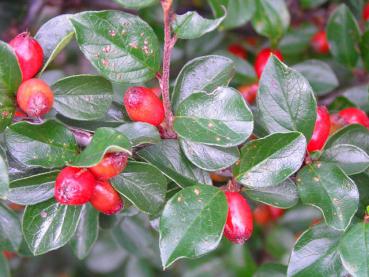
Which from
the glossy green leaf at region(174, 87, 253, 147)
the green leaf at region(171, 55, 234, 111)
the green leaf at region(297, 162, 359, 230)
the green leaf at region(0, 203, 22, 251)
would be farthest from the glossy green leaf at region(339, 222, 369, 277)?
the green leaf at region(0, 203, 22, 251)

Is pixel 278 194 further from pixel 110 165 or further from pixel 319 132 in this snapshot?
pixel 110 165

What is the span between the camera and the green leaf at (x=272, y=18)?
1774 mm

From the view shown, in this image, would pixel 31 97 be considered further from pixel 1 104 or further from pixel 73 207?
pixel 73 207

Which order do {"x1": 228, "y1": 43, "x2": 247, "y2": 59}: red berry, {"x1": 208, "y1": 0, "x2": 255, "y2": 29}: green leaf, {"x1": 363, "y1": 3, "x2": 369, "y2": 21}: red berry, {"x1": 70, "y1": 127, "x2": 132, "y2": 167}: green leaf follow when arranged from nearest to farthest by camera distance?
{"x1": 70, "y1": 127, "x2": 132, "y2": 167}: green leaf
{"x1": 208, "y1": 0, "x2": 255, "y2": 29}: green leaf
{"x1": 363, "y1": 3, "x2": 369, "y2": 21}: red berry
{"x1": 228, "y1": 43, "x2": 247, "y2": 59}: red berry

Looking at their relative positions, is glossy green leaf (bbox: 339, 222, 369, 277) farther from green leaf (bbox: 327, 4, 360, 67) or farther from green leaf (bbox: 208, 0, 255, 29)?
green leaf (bbox: 208, 0, 255, 29)

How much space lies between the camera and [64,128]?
111cm

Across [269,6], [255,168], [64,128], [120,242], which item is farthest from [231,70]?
[120,242]

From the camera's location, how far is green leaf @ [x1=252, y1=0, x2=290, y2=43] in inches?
69.9

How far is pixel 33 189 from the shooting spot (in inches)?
44.8

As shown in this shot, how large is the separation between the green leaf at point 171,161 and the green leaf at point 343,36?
2.46 feet

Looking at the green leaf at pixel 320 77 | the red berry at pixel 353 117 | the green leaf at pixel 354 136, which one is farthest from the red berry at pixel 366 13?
the green leaf at pixel 354 136

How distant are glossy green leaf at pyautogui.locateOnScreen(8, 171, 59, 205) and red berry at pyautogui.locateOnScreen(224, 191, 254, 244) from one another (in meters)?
0.32

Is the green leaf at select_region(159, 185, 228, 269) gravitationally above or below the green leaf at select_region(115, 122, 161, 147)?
below

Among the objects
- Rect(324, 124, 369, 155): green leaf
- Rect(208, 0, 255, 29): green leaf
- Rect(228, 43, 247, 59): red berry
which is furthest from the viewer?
Rect(228, 43, 247, 59): red berry
